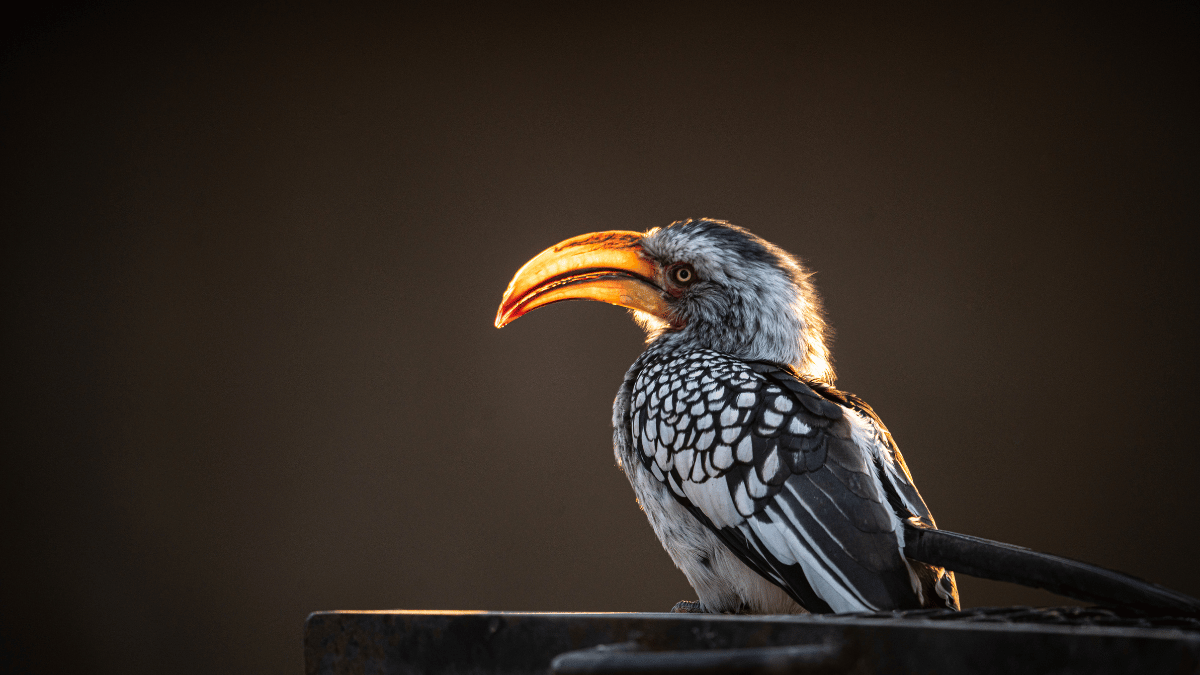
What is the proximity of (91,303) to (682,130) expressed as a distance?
2.90 metres

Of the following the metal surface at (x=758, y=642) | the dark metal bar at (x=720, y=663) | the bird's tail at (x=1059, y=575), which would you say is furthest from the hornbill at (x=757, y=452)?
the dark metal bar at (x=720, y=663)

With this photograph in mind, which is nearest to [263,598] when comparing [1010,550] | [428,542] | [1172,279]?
[428,542]

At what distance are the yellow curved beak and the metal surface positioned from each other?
897 mm

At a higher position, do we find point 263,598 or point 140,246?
point 140,246

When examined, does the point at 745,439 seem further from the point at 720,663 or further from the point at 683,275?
the point at 720,663

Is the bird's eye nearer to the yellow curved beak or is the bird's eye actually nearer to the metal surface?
the yellow curved beak

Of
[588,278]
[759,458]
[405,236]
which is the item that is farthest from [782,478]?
[405,236]

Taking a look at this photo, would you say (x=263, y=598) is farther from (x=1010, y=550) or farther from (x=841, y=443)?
(x=1010, y=550)

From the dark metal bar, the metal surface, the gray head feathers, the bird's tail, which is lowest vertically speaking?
the bird's tail

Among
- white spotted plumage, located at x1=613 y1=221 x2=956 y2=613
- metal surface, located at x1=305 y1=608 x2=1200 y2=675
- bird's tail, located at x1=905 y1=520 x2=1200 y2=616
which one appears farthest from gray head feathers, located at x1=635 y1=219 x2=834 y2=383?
metal surface, located at x1=305 y1=608 x2=1200 y2=675

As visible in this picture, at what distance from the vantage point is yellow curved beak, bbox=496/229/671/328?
60.6 inches

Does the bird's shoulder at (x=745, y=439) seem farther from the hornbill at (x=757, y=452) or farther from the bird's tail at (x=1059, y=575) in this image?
the bird's tail at (x=1059, y=575)

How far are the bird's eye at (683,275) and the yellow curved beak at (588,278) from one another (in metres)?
0.04

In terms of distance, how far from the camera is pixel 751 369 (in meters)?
1.29
